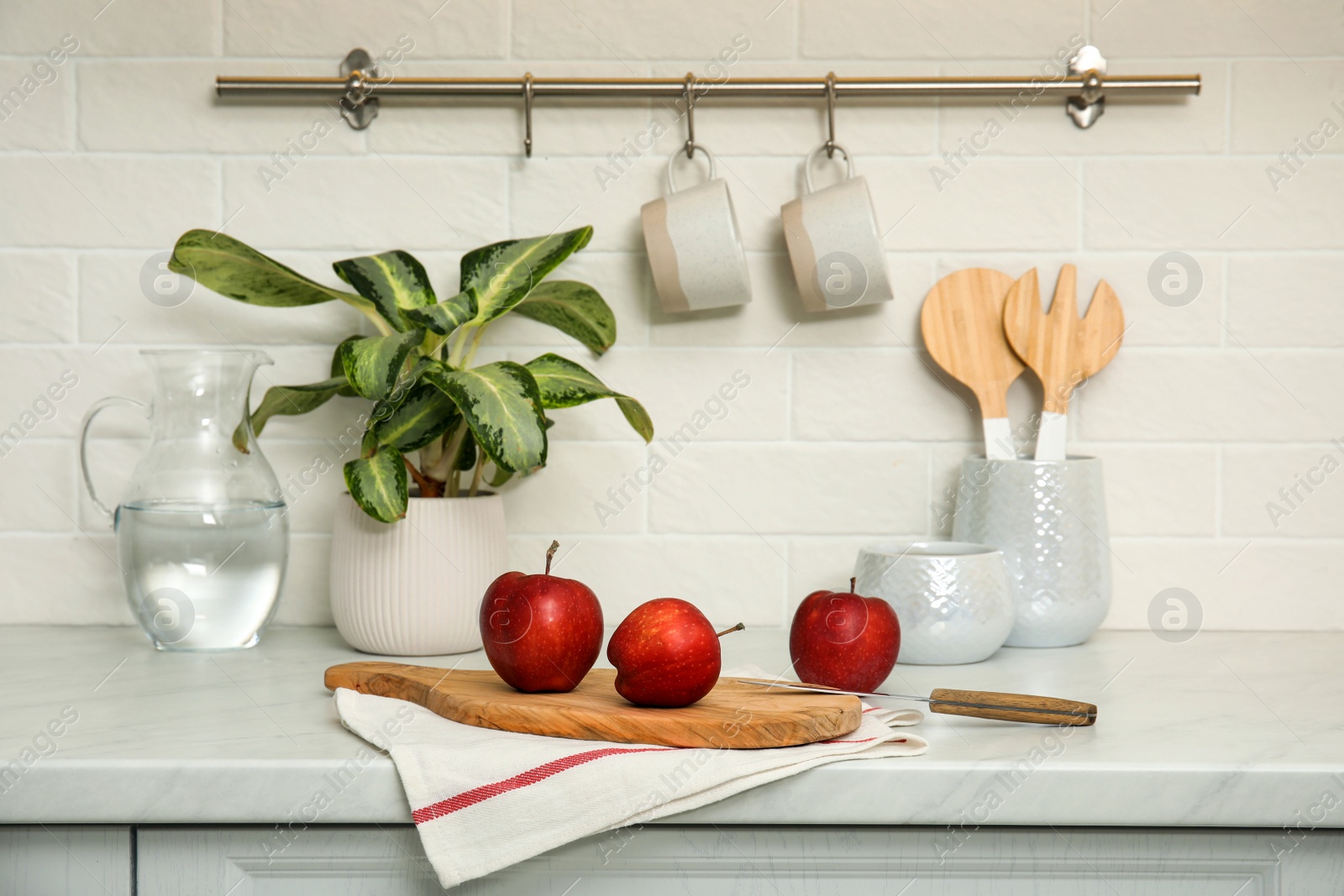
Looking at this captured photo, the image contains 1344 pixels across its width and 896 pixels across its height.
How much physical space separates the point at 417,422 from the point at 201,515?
9.2 inches

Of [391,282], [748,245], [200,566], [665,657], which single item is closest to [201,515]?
[200,566]

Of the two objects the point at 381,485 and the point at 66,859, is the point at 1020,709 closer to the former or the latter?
the point at 381,485

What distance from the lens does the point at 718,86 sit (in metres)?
1.11

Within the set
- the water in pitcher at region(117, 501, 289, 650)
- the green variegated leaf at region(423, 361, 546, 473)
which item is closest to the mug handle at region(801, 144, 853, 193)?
the green variegated leaf at region(423, 361, 546, 473)

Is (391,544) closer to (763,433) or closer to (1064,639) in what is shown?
(763,433)

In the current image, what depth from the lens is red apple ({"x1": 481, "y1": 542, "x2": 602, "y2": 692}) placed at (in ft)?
2.52

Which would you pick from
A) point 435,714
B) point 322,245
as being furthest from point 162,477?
point 435,714

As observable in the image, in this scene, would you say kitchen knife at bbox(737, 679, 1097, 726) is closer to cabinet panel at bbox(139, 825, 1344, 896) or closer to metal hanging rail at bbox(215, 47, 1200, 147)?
cabinet panel at bbox(139, 825, 1344, 896)

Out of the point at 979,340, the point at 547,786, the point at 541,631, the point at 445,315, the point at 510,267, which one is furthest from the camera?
the point at 979,340

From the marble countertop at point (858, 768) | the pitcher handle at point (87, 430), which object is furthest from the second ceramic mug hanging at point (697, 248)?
the pitcher handle at point (87, 430)

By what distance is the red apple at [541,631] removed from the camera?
769 mm

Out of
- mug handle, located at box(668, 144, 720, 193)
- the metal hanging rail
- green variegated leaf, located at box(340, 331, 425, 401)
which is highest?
the metal hanging rail

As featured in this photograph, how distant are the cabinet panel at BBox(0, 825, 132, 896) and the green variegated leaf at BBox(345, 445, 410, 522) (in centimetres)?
31

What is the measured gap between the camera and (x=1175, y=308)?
1130 millimetres
